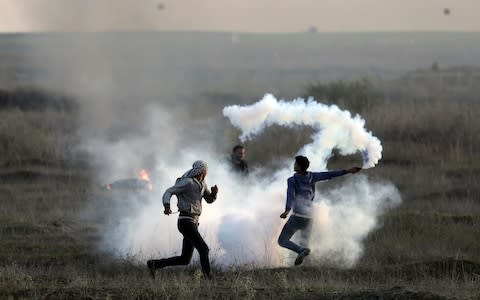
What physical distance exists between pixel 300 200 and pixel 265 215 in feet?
4.95

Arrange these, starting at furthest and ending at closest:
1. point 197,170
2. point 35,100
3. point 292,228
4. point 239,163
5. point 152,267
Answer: point 35,100
point 239,163
point 292,228
point 152,267
point 197,170

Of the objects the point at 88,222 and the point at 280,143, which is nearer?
the point at 88,222

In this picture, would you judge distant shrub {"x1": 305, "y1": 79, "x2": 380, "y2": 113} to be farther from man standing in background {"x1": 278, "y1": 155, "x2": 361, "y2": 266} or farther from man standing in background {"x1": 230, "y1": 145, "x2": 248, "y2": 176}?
man standing in background {"x1": 278, "y1": 155, "x2": 361, "y2": 266}

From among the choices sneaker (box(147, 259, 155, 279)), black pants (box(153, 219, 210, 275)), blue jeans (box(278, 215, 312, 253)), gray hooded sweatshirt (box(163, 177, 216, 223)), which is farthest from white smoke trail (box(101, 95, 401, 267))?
gray hooded sweatshirt (box(163, 177, 216, 223))

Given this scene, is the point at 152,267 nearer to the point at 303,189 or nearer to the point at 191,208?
the point at 191,208

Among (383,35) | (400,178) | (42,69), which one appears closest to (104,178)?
(400,178)

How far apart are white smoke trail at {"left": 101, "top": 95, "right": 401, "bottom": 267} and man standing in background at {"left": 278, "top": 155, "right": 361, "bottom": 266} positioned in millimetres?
800

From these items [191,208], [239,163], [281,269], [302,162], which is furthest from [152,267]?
[239,163]

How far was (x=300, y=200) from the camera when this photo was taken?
12039 millimetres

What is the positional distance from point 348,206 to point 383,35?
5187 inches

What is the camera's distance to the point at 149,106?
39.8 m

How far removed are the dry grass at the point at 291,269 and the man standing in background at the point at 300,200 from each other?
380 mm

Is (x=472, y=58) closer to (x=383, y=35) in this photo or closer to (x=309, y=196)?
(x=383, y=35)

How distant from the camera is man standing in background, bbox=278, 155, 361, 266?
11883 mm
